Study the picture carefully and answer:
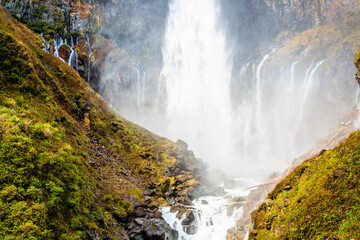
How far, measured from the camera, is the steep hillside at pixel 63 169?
6.39 meters

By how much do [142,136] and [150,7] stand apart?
5924 cm

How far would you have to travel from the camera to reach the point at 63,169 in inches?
338

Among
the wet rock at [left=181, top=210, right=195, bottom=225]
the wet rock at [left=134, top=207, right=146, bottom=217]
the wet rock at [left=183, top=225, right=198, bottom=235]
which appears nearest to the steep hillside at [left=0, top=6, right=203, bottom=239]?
the wet rock at [left=134, top=207, right=146, bottom=217]

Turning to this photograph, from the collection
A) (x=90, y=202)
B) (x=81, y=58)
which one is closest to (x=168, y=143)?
(x=90, y=202)

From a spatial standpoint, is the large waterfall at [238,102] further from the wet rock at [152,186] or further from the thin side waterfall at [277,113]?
the wet rock at [152,186]

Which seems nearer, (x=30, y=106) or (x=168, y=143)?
(x=30, y=106)

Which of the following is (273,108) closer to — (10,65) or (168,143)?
(168,143)

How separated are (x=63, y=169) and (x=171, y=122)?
5704cm

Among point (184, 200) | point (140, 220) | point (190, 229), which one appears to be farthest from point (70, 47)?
point (190, 229)

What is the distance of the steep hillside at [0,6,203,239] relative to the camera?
6.39 metres

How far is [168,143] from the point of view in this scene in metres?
32.1

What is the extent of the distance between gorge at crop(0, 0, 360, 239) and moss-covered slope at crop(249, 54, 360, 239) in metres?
0.04

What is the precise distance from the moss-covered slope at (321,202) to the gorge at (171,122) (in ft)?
0.14

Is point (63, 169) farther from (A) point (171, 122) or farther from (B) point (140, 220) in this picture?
(A) point (171, 122)
